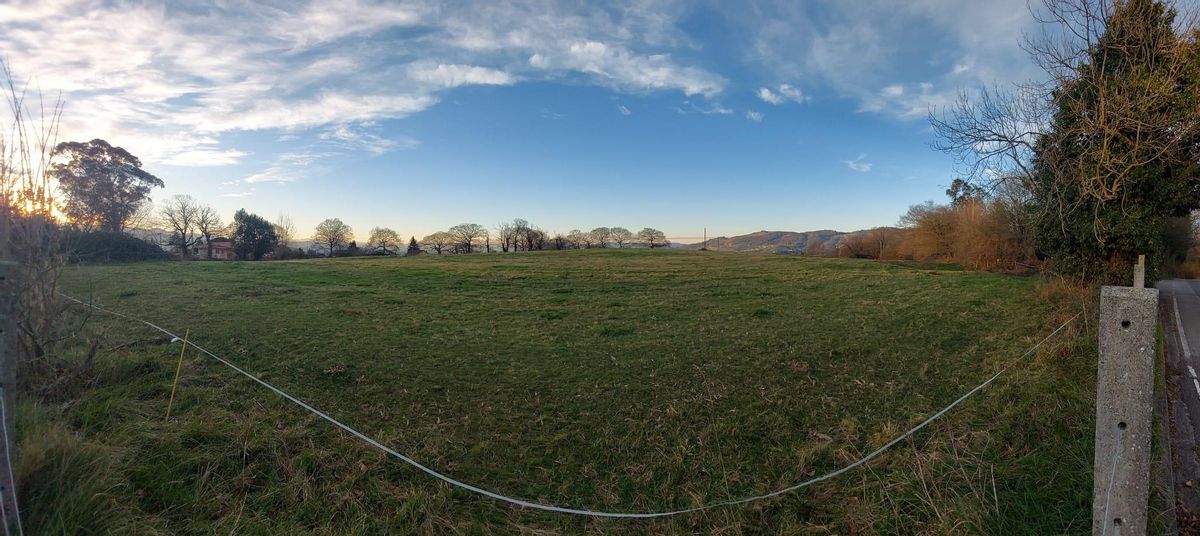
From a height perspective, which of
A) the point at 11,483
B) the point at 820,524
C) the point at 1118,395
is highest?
the point at 1118,395

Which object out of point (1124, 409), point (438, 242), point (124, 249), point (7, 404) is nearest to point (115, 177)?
point (124, 249)

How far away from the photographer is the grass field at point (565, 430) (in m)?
3.26

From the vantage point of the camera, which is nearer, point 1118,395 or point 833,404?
point 1118,395

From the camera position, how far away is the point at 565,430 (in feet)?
16.0

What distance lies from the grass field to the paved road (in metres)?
0.64

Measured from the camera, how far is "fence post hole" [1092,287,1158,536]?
226 centimetres

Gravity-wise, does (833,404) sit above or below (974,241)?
below

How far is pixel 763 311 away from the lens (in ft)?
39.9

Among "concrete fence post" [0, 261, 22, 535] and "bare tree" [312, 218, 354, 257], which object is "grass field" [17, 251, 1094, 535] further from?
"bare tree" [312, 218, 354, 257]

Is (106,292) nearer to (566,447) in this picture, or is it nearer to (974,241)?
(566,447)

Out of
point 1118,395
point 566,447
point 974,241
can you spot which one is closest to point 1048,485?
point 1118,395

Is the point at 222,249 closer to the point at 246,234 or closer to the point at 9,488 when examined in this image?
the point at 246,234

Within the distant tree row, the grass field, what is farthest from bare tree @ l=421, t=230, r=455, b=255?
the grass field

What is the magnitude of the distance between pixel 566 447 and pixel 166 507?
2.97m
